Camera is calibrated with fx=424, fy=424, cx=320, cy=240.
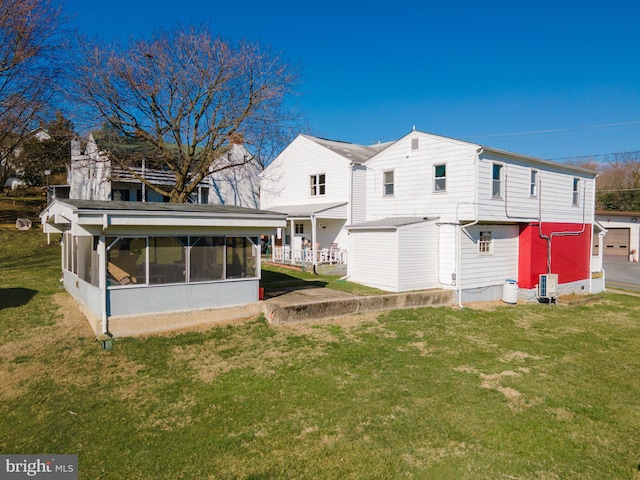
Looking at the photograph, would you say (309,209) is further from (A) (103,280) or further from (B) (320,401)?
(B) (320,401)

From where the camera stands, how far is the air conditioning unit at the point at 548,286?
56.0 ft

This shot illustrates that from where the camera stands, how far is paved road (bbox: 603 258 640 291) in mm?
23938

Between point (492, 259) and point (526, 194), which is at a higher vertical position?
point (526, 194)

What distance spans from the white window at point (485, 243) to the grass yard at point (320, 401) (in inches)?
191

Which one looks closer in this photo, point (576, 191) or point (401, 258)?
→ point (401, 258)

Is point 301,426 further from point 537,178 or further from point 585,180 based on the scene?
point 585,180

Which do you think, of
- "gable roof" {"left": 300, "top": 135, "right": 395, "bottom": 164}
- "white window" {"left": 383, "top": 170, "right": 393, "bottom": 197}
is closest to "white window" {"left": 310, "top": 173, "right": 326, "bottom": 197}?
"gable roof" {"left": 300, "top": 135, "right": 395, "bottom": 164}

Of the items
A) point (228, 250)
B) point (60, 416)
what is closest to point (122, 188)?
point (228, 250)

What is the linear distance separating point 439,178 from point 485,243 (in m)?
3.16

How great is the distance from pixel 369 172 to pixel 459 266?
20.4 ft

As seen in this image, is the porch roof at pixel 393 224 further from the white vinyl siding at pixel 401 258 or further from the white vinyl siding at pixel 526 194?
the white vinyl siding at pixel 526 194

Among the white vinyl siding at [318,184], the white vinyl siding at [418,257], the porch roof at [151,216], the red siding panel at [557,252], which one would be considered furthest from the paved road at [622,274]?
the porch roof at [151,216]

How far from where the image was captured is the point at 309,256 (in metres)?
20.5

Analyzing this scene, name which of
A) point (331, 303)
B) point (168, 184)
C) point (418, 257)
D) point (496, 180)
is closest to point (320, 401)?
point (331, 303)
